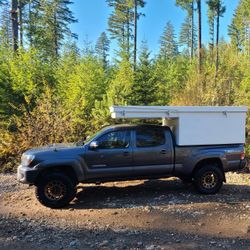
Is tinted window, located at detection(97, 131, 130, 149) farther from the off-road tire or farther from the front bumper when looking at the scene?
the front bumper

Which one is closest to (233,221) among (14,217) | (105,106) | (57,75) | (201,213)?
(201,213)

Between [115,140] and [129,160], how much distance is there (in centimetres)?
57

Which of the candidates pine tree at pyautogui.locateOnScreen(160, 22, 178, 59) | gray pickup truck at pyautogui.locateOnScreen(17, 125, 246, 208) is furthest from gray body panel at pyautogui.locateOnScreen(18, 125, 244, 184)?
pine tree at pyautogui.locateOnScreen(160, 22, 178, 59)

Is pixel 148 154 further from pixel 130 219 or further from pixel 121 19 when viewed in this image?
pixel 121 19

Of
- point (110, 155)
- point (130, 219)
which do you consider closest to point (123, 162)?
point (110, 155)

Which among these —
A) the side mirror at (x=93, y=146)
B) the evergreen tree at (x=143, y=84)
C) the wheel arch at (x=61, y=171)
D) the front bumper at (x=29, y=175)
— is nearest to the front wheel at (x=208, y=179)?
the side mirror at (x=93, y=146)

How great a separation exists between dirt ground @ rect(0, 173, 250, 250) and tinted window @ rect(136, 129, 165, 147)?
4.31ft

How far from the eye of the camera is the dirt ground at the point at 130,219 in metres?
6.22

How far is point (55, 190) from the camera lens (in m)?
8.18

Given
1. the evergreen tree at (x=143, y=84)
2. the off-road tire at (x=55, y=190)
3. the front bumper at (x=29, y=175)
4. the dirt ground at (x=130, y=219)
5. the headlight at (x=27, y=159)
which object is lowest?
the dirt ground at (x=130, y=219)

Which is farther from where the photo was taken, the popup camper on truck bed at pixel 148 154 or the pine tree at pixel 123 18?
the pine tree at pixel 123 18

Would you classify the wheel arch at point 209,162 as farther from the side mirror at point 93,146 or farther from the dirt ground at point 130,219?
the side mirror at point 93,146

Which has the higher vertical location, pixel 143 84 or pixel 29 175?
pixel 143 84

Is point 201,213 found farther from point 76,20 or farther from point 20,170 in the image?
point 76,20
